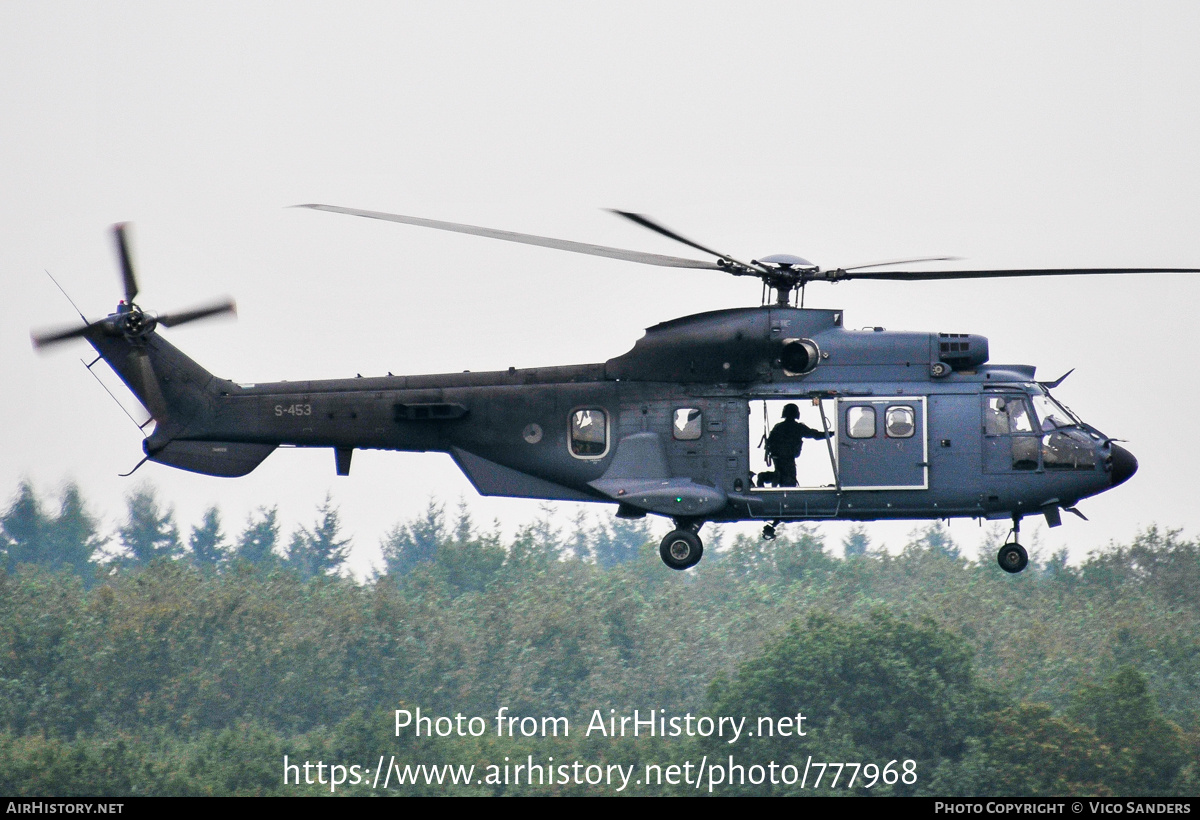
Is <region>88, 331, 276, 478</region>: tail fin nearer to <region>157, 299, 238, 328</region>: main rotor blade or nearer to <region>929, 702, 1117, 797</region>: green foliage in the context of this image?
<region>157, 299, 238, 328</region>: main rotor blade

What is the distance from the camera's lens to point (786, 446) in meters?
21.8

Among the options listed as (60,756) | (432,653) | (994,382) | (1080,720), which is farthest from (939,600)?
(994,382)

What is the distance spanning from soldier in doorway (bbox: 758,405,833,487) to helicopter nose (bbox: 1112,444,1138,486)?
4036 millimetres

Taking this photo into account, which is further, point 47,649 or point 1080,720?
point 47,649

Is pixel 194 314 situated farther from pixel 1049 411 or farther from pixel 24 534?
pixel 24 534

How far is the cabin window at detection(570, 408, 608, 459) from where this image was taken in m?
22.5

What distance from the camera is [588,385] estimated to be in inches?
894

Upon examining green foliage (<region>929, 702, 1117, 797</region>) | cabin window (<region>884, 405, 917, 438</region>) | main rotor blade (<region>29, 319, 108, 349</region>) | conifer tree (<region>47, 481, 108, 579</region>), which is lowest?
green foliage (<region>929, 702, 1117, 797</region>)

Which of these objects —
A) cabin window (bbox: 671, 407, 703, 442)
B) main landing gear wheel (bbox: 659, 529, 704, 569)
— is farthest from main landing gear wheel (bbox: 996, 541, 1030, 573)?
cabin window (bbox: 671, 407, 703, 442)

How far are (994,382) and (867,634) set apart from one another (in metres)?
48.7

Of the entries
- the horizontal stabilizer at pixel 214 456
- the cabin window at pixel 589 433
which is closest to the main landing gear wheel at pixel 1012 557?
the cabin window at pixel 589 433

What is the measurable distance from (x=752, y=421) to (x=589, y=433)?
7.68 ft

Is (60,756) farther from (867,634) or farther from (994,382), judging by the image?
(994,382)

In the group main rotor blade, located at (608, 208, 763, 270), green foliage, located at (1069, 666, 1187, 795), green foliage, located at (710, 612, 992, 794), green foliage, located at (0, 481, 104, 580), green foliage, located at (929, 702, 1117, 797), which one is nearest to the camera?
main rotor blade, located at (608, 208, 763, 270)
